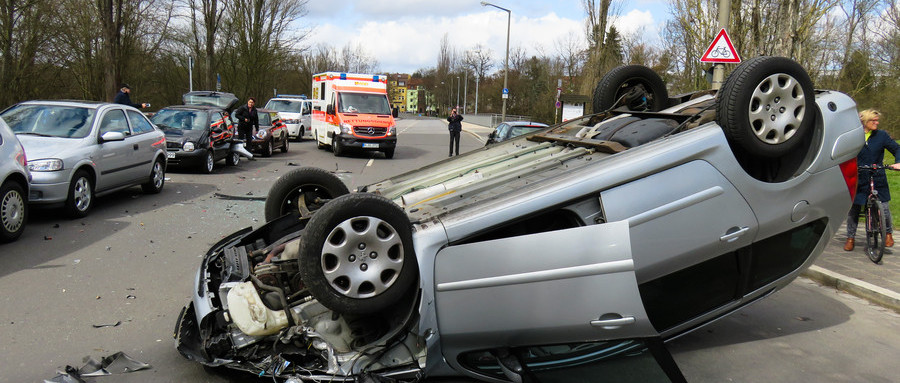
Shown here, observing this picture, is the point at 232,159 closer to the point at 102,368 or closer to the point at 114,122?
the point at 114,122

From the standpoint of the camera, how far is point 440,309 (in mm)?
3219

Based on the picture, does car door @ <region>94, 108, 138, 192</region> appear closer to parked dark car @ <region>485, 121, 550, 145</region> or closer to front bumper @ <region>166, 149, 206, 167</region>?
front bumper @ <region>166, 149, 206, 167</region>

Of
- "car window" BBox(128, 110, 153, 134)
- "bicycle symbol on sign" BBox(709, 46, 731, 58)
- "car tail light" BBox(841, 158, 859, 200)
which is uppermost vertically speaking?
"bicycle symbol on sign" BBox(709, 46, 731, 58)

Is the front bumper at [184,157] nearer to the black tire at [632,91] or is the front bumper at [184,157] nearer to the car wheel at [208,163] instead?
the car wheel at [208,163]

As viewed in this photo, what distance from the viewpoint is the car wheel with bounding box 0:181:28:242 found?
22.3 feet

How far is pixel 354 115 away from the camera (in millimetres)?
20609

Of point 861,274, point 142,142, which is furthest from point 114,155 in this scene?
point 861,274

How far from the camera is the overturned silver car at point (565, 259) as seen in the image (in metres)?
3.22

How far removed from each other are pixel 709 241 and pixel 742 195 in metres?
0.35

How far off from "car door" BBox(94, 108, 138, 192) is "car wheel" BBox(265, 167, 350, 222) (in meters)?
5.22

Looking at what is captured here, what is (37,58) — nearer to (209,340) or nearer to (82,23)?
(82,23)

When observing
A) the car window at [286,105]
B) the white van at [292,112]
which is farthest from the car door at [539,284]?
the car window at [286,105]

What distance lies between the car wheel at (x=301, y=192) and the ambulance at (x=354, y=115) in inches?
591

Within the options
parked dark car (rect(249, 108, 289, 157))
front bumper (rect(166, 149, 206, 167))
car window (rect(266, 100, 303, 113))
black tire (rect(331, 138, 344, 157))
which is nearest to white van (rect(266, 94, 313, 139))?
car window (rect(266, 100, 303, 113))
